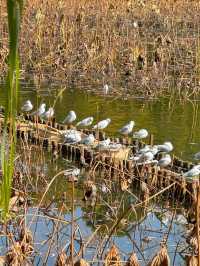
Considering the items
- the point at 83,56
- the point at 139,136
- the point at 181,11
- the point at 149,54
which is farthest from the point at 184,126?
the point at 181,11

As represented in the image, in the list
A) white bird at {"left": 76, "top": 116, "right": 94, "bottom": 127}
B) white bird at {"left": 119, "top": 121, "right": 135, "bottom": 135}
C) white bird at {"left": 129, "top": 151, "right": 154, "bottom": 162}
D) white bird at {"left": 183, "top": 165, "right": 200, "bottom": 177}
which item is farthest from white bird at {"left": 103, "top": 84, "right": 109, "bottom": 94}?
white bird at {"left": 183, "top": 165, "right": 200, "bottom": 177}

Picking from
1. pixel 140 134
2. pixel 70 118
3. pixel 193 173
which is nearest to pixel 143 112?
pixel 70 118

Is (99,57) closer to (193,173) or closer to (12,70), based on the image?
(193,173)

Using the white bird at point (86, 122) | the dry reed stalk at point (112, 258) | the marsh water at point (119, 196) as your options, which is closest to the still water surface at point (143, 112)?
the marsh water at point (119, 196)

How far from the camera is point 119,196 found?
19.7ft

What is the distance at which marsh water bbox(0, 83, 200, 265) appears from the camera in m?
4.36

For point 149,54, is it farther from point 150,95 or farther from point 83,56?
point 150,95

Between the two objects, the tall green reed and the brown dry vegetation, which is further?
the brown dry vegetation

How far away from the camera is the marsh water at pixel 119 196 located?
14.3 feet

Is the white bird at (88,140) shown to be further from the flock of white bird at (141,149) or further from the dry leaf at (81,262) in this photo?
the dry leaf at (81,262)

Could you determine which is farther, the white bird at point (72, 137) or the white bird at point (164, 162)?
the white bird at point (72, 137)

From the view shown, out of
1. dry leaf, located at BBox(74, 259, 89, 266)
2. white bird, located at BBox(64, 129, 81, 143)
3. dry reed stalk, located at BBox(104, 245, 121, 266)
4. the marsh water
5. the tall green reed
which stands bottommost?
the marsh water

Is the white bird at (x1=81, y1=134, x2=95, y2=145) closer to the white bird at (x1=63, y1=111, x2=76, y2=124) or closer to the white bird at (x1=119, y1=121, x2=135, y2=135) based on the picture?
the white bird at (x1=119, y1=121, x2=135, y2=135)

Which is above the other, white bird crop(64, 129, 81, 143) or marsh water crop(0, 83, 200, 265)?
white bird crop(64, 129, 81, 143)
